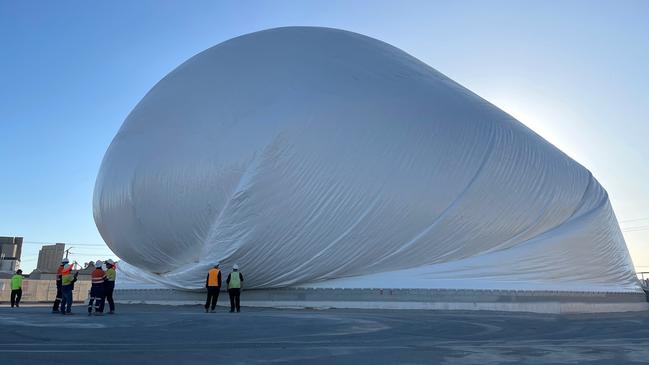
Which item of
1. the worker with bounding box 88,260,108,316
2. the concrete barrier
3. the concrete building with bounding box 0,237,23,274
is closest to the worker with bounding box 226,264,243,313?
the concrete barrier

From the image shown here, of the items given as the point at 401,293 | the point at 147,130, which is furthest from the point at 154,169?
the point at 401,293

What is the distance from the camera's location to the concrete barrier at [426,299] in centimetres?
1655

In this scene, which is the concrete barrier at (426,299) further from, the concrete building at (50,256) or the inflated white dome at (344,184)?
the concrete building at (50,256)

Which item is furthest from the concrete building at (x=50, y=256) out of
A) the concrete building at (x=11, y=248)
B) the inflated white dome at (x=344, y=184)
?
the inflated white dome at (x=344, y=184)

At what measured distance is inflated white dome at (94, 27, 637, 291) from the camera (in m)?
16.8

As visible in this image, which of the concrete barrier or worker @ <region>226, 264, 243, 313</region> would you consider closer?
worker @ <region>226, 264, 243, 313</region>

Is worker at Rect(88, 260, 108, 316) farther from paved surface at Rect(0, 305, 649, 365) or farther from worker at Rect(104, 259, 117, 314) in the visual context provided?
paved surface at Rect(0, 305, 649, 365)

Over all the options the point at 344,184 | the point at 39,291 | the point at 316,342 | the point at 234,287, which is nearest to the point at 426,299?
the point at 344,184

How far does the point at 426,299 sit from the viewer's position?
16547mm

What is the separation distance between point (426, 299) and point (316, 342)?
9710 mm

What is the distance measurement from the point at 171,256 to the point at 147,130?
478cm

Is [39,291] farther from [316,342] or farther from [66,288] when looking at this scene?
[316,342]

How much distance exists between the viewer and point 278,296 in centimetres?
1762

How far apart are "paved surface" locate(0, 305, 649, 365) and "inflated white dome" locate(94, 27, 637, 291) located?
5825 millimetres
